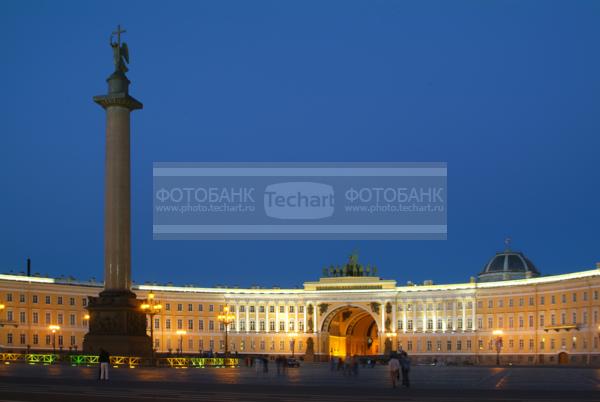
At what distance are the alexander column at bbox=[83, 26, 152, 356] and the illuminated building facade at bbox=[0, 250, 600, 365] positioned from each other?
55662 mm

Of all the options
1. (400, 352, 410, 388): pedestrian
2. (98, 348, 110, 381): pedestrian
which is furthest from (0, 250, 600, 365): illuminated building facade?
(98, 348, 110, 381): pedestrian

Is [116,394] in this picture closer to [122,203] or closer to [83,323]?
[122,203]

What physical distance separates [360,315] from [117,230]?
9426cm

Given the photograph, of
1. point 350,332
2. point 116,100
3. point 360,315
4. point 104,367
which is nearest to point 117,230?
point 116,100

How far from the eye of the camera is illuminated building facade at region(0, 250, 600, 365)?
110500 mm

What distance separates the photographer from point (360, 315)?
147500 millimetres

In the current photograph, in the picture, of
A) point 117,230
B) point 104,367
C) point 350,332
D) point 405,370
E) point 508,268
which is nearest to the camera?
point 405,370

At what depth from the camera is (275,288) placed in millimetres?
140625

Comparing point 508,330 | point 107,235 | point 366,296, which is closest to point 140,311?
point 107,235

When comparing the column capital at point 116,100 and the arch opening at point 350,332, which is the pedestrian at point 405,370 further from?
the arch opening at point 350,332

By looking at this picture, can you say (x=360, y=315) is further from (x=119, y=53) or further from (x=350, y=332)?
(x=119, y=53)

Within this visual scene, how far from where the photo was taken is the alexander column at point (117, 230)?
54969 millimetres

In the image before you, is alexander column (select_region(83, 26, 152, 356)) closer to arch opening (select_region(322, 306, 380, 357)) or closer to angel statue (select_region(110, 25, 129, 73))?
angel statue (select_region(110, 25, 129, 73))

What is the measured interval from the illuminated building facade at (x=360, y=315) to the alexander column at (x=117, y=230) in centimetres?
5566
